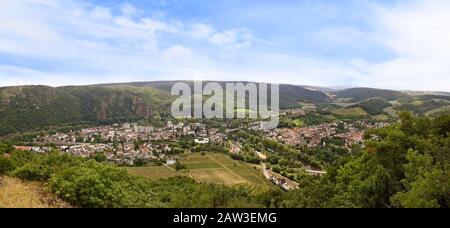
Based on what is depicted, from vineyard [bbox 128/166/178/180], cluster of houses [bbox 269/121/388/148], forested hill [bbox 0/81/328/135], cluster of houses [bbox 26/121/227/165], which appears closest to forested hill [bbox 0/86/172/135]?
forested hill [bbox 0/81/328/135]

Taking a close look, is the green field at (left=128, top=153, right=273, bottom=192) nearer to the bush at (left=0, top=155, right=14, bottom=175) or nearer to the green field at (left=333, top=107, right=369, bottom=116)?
the bush at (left=0, top=155, right=14, bottom=175)

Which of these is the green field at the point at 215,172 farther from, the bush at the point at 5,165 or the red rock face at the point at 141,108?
the red rock face at the point at 141,108

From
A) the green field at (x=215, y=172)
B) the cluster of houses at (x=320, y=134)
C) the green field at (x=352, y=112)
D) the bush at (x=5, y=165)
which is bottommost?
the green field at (x=215, y=172)

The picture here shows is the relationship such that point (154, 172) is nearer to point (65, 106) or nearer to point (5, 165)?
point (5, 165)

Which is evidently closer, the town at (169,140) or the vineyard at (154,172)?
the vineyard at (154,172)

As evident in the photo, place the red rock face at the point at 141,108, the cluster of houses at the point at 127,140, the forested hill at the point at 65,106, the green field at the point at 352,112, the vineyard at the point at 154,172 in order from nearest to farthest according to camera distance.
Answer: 1. the vineyard at the point at 154,172
2. the cluster of houses at the point at 127,140
3. the forested hill at the point at 65,106
4. the green field at the point at 352,112
5. the red rock face at the point at 141,108

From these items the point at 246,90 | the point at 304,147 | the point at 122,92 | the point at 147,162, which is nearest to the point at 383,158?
the point at 147,162

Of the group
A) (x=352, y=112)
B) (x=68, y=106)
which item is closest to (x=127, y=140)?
(x=68, y=106)

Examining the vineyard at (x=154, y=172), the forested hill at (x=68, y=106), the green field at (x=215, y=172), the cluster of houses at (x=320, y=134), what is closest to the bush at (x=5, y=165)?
the green field at (x=215, y=172)
